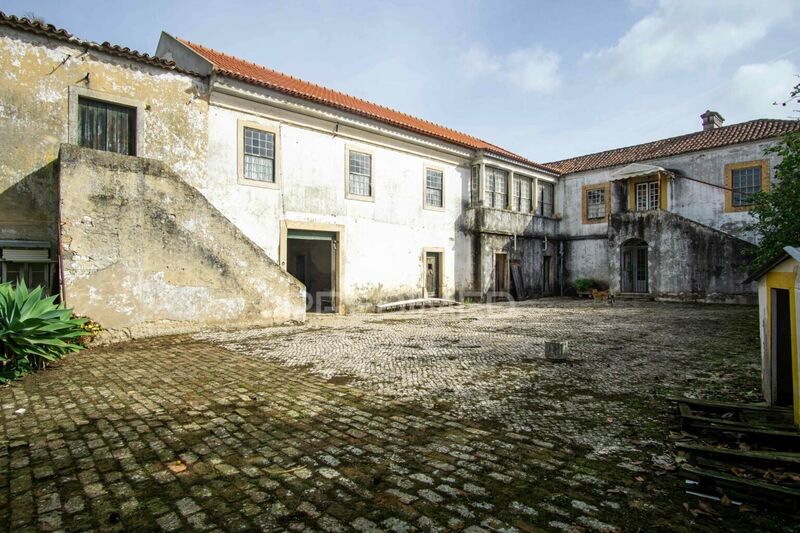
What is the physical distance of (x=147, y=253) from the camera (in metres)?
9.12

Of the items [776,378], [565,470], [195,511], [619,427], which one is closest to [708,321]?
[776,378]

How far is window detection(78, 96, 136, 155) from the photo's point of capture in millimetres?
10125

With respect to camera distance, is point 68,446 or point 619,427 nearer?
point 68,446

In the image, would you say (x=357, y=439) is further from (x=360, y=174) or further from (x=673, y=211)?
(x=673, y=211)

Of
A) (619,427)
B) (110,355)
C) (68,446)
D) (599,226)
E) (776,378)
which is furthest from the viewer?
(599,226)

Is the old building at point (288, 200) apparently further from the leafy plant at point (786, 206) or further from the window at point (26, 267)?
the leafy plant at point (786, 206)

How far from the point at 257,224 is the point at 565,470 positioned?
36.7 ft

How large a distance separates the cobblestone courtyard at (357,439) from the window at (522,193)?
1418cm

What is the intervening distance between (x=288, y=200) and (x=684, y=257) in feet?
56.0

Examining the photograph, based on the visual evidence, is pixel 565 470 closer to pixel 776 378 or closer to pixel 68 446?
pixel 776 378

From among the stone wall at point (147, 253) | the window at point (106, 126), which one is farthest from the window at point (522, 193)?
the window at point (106, 126)

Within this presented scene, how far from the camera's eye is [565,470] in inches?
132

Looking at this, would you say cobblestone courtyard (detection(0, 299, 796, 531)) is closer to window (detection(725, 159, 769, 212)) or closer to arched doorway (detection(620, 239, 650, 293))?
window (detection(725, 159, 769, 212))

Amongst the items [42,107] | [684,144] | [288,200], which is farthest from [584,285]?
[42,107]
